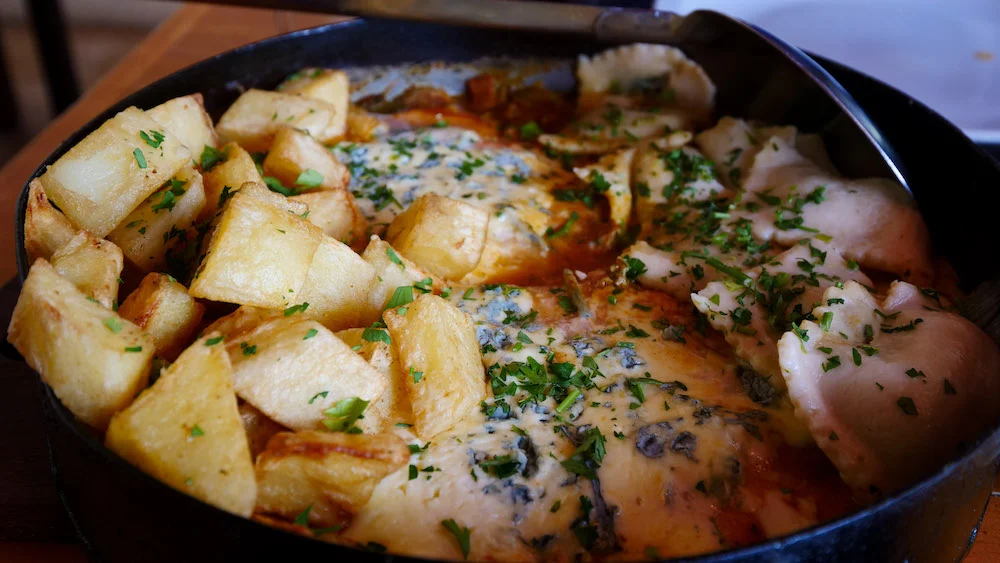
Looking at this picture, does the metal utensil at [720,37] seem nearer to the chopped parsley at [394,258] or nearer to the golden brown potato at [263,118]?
the golden brown potato at [263,118]

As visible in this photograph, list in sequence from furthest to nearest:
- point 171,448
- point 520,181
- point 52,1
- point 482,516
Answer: point 52,1
point 520,181
point 482,516
point 171,448

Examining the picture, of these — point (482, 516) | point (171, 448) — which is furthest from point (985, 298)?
point (171, 448)

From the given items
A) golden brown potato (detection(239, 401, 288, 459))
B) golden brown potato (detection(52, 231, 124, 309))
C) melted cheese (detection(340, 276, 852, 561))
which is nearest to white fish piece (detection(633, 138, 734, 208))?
melted cheese (detection(340, 276, 852, 561))

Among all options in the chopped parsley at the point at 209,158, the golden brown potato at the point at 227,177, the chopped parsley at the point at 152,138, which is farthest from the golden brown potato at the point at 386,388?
the chopped parsley at the point at 209,158

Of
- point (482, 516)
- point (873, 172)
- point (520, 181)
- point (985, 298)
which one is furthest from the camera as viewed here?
point (520, 181)

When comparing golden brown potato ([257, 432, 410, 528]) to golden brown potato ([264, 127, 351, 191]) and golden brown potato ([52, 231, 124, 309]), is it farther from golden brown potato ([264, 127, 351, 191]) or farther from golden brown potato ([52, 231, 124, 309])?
golden brown potato ([264, 127, 351, 191])

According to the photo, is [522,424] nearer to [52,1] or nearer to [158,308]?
[158,308]

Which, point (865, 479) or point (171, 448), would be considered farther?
point (865, 479)
